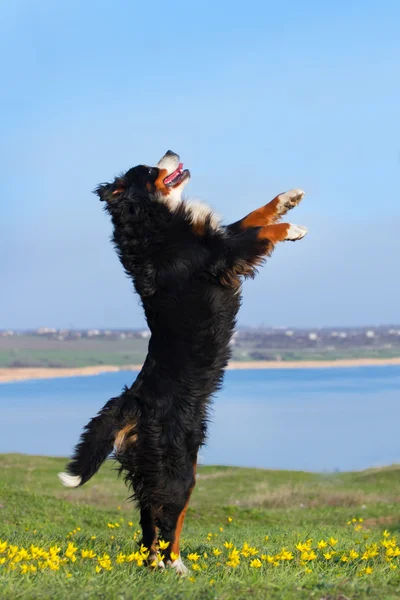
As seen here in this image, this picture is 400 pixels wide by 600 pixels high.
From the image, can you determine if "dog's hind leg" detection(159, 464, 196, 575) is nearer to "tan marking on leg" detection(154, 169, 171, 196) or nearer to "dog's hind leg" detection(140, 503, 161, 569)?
"dog's hind leg" detection(140, 503, 161, 569)

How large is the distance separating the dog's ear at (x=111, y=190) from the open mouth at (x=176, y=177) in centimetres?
37

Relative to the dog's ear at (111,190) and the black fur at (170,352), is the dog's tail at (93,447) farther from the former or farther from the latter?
the dog's ear at (111,190)

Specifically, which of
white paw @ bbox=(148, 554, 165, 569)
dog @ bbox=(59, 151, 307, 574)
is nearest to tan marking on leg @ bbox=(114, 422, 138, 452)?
dog @ bbox=(59, 151, 307, 574)

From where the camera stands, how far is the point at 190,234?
17.6 ft

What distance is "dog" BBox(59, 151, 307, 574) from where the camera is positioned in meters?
4.98

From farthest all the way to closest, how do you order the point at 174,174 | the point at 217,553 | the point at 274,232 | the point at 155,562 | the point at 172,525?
the point at 174,174, the point at 274,232, the point at 217,553, the point at 172,525, the point at 155,562

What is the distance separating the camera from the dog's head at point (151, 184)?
18.0ft

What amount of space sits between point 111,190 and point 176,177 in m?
0.63

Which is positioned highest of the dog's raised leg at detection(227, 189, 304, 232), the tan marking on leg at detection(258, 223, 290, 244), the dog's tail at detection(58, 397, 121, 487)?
the dog's raised leg at detection(227, 189, 304, 232)

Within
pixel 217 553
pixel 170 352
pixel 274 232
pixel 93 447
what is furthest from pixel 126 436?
pixel 274 232

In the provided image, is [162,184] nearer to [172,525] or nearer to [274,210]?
[274,210]

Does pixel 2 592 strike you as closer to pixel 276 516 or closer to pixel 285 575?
pixel 285 575

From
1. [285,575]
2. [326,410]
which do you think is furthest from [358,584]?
[326,410]

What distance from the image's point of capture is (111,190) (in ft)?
18.1
